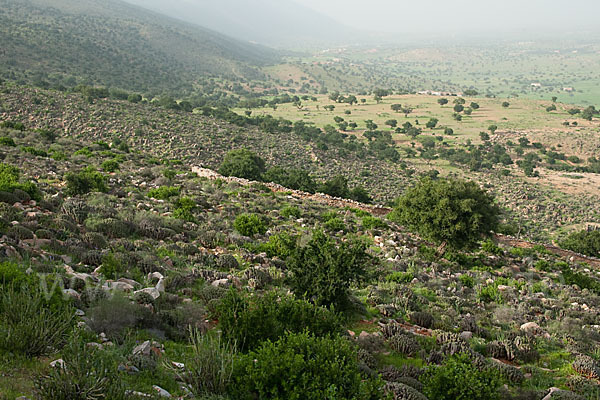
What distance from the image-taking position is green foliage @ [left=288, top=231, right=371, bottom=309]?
8.81 metres

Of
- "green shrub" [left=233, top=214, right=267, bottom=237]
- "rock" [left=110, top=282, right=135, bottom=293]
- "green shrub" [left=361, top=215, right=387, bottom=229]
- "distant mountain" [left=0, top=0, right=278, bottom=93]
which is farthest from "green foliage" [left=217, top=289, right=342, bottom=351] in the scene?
"distant mountain" [left=0, top=0, right=278, bottom=93]

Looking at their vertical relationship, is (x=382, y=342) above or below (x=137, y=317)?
below

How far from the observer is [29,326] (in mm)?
4633

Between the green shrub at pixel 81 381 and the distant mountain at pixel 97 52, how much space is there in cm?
7502

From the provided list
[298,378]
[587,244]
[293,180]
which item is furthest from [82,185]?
[587,244]

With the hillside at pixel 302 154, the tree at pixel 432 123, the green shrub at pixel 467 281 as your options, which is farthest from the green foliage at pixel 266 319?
the tree at pixel 432 123

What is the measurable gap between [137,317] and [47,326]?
1481 mm

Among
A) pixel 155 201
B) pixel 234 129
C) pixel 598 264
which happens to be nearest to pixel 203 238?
pixel 155 201

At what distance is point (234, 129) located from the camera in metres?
55.3

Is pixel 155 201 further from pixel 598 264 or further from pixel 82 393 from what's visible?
pixel 598 264

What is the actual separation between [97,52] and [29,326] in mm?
128711

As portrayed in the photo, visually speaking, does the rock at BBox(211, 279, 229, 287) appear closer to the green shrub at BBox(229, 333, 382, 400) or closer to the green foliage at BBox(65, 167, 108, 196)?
the green shrub at BBox(229, 333, 382, 400)

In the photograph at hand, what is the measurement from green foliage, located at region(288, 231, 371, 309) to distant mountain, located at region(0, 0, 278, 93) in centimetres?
7198

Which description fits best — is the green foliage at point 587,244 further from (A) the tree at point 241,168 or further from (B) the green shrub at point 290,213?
(A) the tree at point 241,168
